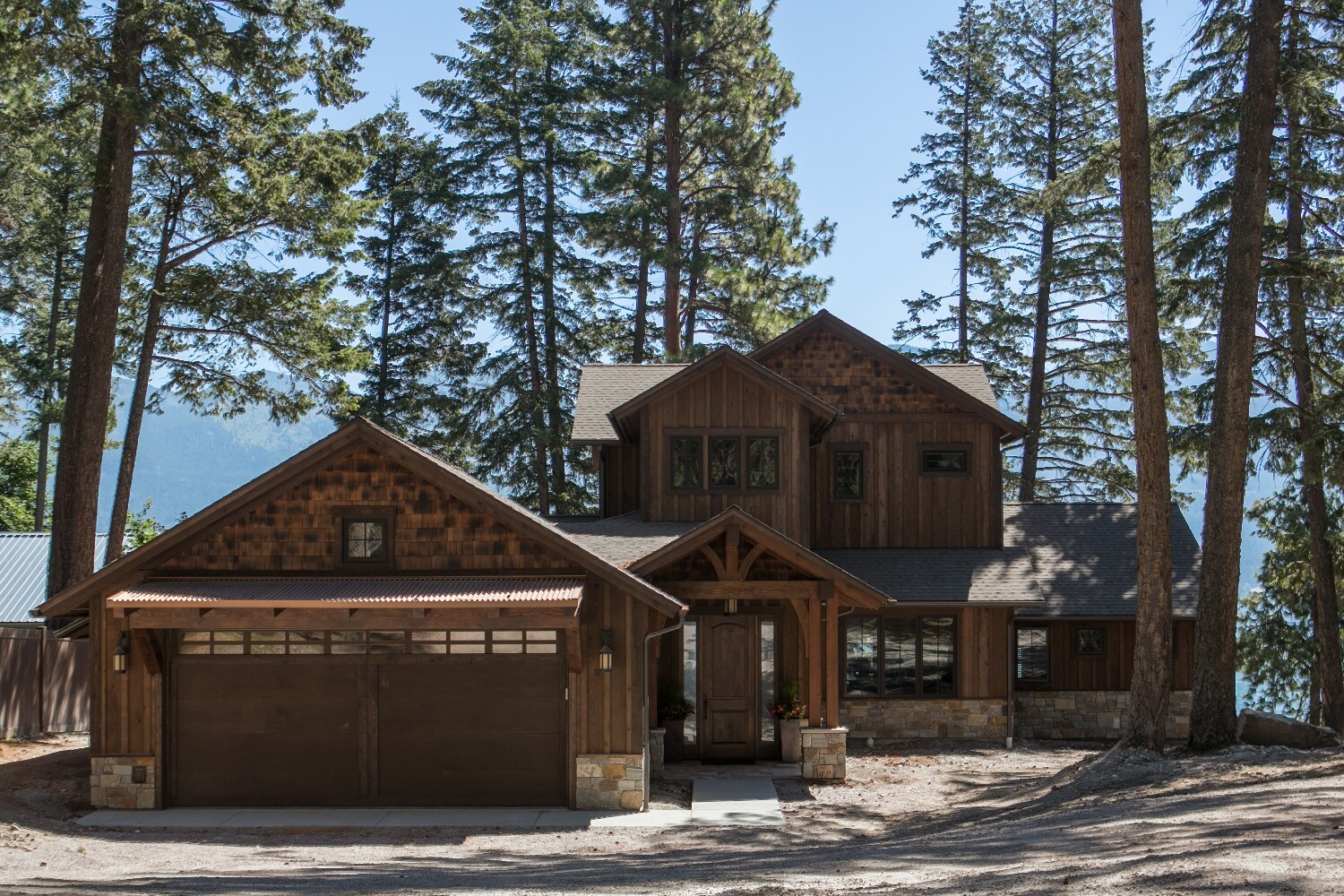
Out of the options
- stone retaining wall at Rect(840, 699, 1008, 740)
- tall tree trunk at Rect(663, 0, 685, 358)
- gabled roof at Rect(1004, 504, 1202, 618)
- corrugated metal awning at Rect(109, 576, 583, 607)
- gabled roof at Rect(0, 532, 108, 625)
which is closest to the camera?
corrugated metal awning at Rect(109, 576, 583, 607)

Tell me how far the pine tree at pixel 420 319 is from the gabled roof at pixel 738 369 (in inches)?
566

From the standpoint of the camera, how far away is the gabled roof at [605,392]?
23156mm

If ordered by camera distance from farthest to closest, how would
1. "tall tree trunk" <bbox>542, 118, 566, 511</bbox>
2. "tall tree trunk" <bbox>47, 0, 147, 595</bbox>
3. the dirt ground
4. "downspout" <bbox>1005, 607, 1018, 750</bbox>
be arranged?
"tall tree trunk" <bbox>542, 118, 566, 511</bbox>, "downspout" <bbox>1005, 607, 1018, 750</bbox>, "tall tree trunk" <bbox>47, 0, 147, 595</bbox>, the dirt ground

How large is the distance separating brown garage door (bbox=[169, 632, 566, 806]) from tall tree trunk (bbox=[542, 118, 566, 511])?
1795 cm

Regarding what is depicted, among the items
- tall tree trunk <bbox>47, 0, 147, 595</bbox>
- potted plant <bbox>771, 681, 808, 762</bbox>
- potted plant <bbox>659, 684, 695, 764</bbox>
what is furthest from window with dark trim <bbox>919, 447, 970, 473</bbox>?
tall tree trunk <bbox>47, 0, 147, 595</bbox>

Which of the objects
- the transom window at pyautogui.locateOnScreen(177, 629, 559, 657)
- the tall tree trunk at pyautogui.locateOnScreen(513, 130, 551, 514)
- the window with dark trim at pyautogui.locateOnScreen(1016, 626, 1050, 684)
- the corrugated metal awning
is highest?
the tall tree trunk at pyautogui.locateOnScreen(513, 130, 551, 514)

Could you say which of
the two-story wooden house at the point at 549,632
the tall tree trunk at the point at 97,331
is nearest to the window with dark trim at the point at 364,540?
the two-story wooden house at the point at 549,632

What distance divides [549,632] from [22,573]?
691 inches

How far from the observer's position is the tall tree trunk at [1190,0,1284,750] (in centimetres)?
1616

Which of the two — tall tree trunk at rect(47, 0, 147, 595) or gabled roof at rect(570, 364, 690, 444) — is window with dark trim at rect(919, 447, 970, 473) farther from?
tall tree trunk at rect(47, 0, 147, 595)

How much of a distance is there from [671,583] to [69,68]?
1209cm

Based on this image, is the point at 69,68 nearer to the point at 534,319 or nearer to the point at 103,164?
the point at 103,164

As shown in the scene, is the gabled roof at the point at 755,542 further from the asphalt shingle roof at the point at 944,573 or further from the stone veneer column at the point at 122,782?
the stone veneer column at the point at 122,782

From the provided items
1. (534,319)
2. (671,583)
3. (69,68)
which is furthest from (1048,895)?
(534,319)
